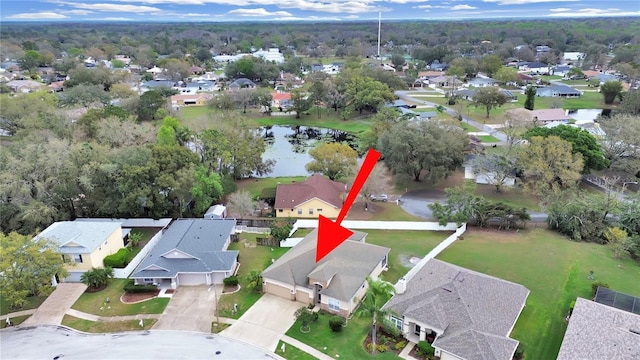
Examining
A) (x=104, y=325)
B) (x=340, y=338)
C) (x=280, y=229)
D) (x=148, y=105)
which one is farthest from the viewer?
(x=148, y=105)

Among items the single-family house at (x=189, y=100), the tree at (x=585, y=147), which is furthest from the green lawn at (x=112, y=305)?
the single-family house at (x=189, y=100)

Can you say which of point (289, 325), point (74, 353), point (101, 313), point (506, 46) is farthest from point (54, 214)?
point (506, 46)

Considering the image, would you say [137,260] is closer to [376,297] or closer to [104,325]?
[104,325]

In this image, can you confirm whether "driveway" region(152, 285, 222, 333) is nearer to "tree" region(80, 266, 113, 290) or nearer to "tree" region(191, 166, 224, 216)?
"tree" region(80, 266, 113, 290)

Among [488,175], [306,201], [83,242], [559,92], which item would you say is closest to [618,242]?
[488,175]

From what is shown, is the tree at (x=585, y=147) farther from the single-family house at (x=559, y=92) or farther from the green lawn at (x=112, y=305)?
the single-family house at (x=559, y=92)

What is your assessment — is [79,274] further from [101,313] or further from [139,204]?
[139,204]
